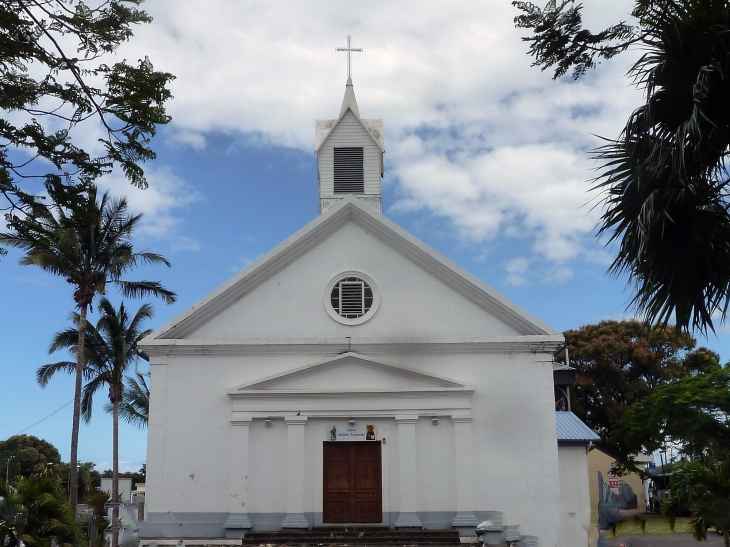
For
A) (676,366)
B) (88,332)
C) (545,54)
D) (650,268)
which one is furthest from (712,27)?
(676,366)

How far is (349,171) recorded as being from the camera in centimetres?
2148

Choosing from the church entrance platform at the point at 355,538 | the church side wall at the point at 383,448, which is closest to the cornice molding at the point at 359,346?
the church side wall at the point at 383,448

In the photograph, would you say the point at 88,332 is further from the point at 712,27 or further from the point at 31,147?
the point at 712,27

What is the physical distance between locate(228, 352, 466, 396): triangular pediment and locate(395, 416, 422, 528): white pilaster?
32.2 inches

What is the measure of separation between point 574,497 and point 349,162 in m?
10.4

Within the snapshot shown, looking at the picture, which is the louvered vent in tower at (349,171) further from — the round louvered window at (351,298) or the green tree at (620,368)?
the green tree at (620,368)

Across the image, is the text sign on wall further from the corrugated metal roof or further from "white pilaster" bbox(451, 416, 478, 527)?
the corrugated metal roof

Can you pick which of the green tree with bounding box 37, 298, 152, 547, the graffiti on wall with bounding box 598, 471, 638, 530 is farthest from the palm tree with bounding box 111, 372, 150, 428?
the graffiti on wall with bounding box 598, 471, 638, 530

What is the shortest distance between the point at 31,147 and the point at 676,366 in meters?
45.5

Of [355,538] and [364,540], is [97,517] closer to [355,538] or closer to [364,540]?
[355,538]

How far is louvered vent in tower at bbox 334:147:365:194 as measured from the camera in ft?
70.0

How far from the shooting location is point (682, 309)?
32.6 ft

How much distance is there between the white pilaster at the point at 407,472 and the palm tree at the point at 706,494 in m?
5.45

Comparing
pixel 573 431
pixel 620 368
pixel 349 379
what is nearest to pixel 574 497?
pixel 573 431
